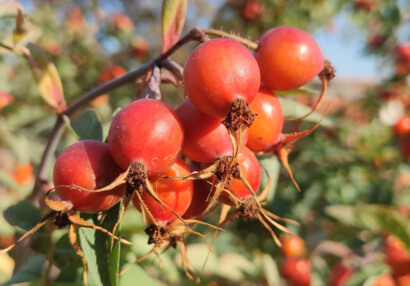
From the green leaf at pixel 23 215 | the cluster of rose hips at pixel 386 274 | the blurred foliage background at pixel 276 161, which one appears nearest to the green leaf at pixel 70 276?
the blurred foliage background at pixel 276 161

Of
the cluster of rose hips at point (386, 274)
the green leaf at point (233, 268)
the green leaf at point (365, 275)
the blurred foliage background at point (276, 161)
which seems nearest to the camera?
the blurred foliage background at point (276, 161)

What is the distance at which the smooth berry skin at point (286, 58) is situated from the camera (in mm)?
726

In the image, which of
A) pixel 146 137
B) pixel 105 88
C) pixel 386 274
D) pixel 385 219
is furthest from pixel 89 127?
pixel 386 274

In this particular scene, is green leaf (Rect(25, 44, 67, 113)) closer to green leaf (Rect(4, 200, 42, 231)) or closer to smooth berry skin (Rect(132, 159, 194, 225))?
green leaf (Rect(4, 200, 42, 231))

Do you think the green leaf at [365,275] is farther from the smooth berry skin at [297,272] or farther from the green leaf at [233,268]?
the smooth berry skin at [297,272]

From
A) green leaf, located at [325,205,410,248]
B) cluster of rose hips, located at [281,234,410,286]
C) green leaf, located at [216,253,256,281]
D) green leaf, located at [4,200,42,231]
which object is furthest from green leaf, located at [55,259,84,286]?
cluster of rose hips, located at [281,234,410,286]

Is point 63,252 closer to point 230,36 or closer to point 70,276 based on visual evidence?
point 70,276

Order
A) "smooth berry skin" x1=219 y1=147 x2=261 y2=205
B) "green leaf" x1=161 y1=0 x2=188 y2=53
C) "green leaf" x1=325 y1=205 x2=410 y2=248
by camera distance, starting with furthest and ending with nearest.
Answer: "green leaf" x1=325 y1=205 x2=410 y2=248, "green leaf" x1=161 y1=0 x2=188 y2=53, "smooth berry skin" x1=219 y1=147 x2=261 y2=205

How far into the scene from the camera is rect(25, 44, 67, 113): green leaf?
0.97m

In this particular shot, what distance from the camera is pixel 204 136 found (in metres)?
0.65

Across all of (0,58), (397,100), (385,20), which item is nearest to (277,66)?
(0,58)

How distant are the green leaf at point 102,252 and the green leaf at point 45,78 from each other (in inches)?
15.9

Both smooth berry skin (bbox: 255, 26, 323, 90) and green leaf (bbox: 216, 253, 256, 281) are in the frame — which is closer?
smooth berry skin (bbox: 255, 26, 323, 90)

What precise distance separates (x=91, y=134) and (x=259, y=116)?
36 centimetres
